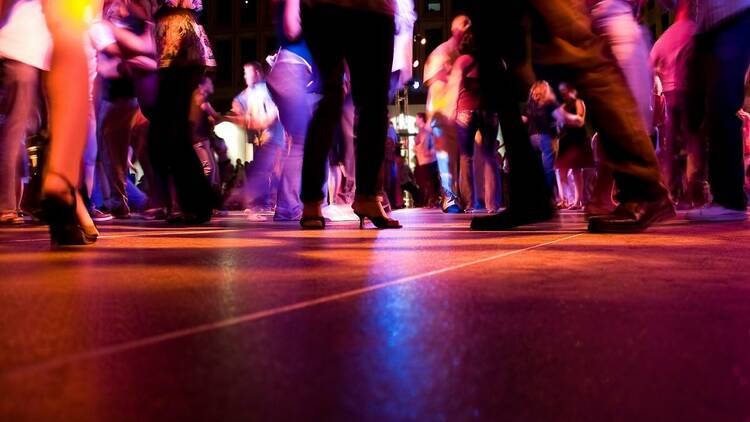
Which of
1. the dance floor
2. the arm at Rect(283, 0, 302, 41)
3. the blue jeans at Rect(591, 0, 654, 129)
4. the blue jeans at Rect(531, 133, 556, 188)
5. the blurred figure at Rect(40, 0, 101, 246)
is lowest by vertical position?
the dance floor

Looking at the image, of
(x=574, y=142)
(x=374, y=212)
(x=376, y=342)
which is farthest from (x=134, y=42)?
(x=376, y=342)

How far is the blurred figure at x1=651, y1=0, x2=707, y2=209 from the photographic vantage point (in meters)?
5.12

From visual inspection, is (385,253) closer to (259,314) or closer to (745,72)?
(259,314)

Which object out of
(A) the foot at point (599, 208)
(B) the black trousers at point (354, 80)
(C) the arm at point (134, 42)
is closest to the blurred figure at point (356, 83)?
(B) the black trousers at point (354, 80)

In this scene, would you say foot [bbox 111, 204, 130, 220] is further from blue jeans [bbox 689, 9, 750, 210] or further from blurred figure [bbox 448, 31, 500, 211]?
blue jeans [bbox 689, 9, 750, 210]

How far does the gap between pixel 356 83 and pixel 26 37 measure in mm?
2388

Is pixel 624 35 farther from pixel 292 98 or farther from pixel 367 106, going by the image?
pixel 292 98

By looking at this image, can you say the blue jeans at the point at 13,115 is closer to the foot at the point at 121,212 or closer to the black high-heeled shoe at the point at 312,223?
the foot at the point at 121,212

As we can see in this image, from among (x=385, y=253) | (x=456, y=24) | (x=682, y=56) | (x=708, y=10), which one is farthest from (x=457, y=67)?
(x=385, y=253)

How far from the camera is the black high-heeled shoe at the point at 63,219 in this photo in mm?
2223

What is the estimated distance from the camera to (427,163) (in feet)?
40.5

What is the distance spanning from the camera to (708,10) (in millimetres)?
3822

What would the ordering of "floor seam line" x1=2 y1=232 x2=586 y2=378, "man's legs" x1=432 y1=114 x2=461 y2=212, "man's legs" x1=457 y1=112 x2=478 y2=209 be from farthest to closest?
"man's legs" x1=432 y1=114 x2=461 y2=212 → "man's legs" x1=457 y1=112 x2=478 y2=209 → "floor seam line" x1=2 y1=232 x2=586 y2=378

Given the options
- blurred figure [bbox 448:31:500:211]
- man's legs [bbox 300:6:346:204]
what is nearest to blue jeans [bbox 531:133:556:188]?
blurred figure [bbox 448:31:500:211]
